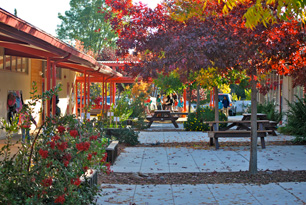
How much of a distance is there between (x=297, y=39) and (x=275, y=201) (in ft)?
10.3

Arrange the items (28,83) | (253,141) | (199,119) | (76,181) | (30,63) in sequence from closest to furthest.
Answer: (76,181) < (253,141) < (28,83) < (30,63) < (199,119)

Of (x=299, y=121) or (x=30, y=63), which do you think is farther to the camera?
(x=30, y=63)

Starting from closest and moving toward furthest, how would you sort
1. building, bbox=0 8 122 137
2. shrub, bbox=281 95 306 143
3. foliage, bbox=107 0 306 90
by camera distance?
building, bbox=0 8 122 137 → foliage, bbox=107 0 306 90 → shrub, bbox=281 95 306 143

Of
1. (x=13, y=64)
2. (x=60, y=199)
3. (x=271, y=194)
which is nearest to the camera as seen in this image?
(x=60, y=199)

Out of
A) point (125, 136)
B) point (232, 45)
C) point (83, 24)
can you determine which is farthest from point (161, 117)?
point (83, 24)

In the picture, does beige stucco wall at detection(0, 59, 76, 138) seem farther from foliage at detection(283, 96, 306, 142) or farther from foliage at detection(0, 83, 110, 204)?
foliage at detection(283, 96, 306, 142)

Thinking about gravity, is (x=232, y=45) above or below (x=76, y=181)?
above

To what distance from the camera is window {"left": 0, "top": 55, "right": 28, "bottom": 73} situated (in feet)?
52.4

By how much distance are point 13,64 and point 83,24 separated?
42476mm

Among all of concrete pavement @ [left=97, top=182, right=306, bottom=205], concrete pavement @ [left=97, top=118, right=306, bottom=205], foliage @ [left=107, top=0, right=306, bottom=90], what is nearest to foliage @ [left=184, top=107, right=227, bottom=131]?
concrete pavement @ [left=97, top=118, right=306, bottom=205]

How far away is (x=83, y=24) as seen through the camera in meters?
58.8

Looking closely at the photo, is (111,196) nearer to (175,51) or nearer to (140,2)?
(175,51)

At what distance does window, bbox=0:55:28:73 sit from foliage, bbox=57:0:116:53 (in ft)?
130

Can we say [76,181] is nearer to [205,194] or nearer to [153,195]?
[153,195]
